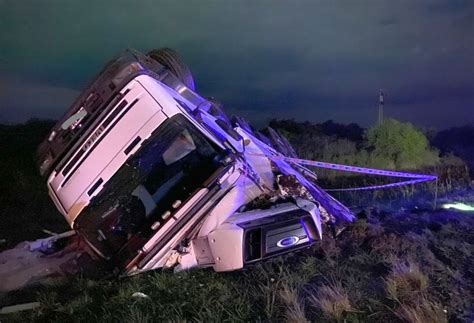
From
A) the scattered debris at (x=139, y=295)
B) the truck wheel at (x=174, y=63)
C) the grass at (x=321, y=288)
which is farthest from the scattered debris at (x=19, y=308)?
the truck wheel at (x=174, y=63)

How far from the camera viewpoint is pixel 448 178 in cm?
1135

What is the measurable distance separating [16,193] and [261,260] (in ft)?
24.6

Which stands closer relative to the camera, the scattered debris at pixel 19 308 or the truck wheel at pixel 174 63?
the scattered debris at pixel 19 308

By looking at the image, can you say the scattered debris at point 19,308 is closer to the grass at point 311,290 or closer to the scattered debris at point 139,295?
the grass at point 311,290

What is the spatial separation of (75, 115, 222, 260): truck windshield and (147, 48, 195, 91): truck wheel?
176cm

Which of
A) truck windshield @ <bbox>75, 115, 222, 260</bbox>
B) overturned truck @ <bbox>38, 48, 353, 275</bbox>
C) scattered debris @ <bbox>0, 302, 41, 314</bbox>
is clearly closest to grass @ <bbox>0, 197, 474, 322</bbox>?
scattered debris @ <bbox>0, 302, 41, 314</bbox>

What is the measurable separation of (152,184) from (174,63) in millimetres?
2138

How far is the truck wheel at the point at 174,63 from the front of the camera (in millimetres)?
6418

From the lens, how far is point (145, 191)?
193 inches

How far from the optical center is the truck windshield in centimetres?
483

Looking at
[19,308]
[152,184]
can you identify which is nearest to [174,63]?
[152,184]

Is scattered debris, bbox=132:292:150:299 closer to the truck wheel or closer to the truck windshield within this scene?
the truck windshield

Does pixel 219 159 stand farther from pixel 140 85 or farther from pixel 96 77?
pixel 96 77

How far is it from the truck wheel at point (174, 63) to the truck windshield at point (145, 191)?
69.2 inches
